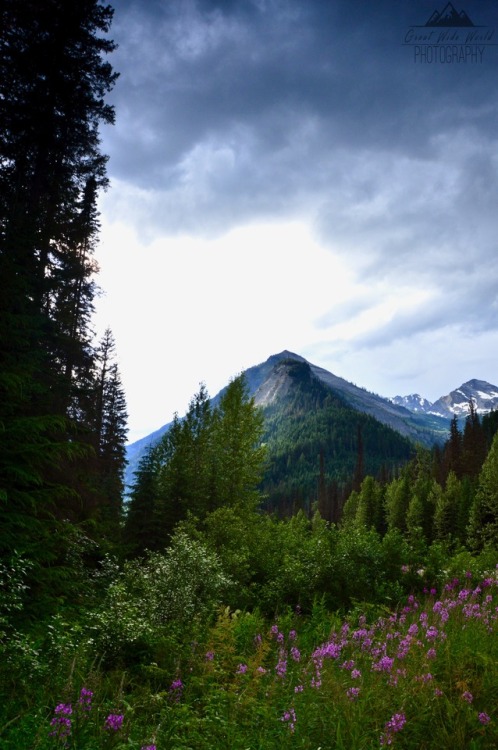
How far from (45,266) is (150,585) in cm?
905

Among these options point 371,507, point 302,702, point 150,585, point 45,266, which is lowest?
point 371,507

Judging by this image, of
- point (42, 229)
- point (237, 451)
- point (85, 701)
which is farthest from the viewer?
point (237, 451)

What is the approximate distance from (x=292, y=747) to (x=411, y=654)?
188cm

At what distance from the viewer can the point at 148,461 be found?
19.5 m

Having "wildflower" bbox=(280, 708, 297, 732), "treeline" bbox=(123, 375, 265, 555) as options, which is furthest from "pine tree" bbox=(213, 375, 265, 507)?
"wildflower" bbox=(280, 708, 297, 732)

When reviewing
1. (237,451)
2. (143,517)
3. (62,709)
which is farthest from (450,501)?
(62,709)

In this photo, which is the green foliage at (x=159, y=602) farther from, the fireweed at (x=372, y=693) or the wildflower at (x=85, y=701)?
the wildflower at (x=85, y=701)

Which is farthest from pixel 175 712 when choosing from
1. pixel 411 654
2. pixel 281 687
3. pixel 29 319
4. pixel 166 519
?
pixel 166 519

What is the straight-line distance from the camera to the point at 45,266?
11.6 m

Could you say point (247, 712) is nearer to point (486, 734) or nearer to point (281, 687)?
point (281, 687)

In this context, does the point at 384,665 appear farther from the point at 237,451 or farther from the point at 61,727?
the point at 237,451

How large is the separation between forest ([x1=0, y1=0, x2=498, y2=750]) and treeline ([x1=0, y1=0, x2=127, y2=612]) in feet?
0.22

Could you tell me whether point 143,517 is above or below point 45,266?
below

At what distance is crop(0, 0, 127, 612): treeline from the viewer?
7.27m
